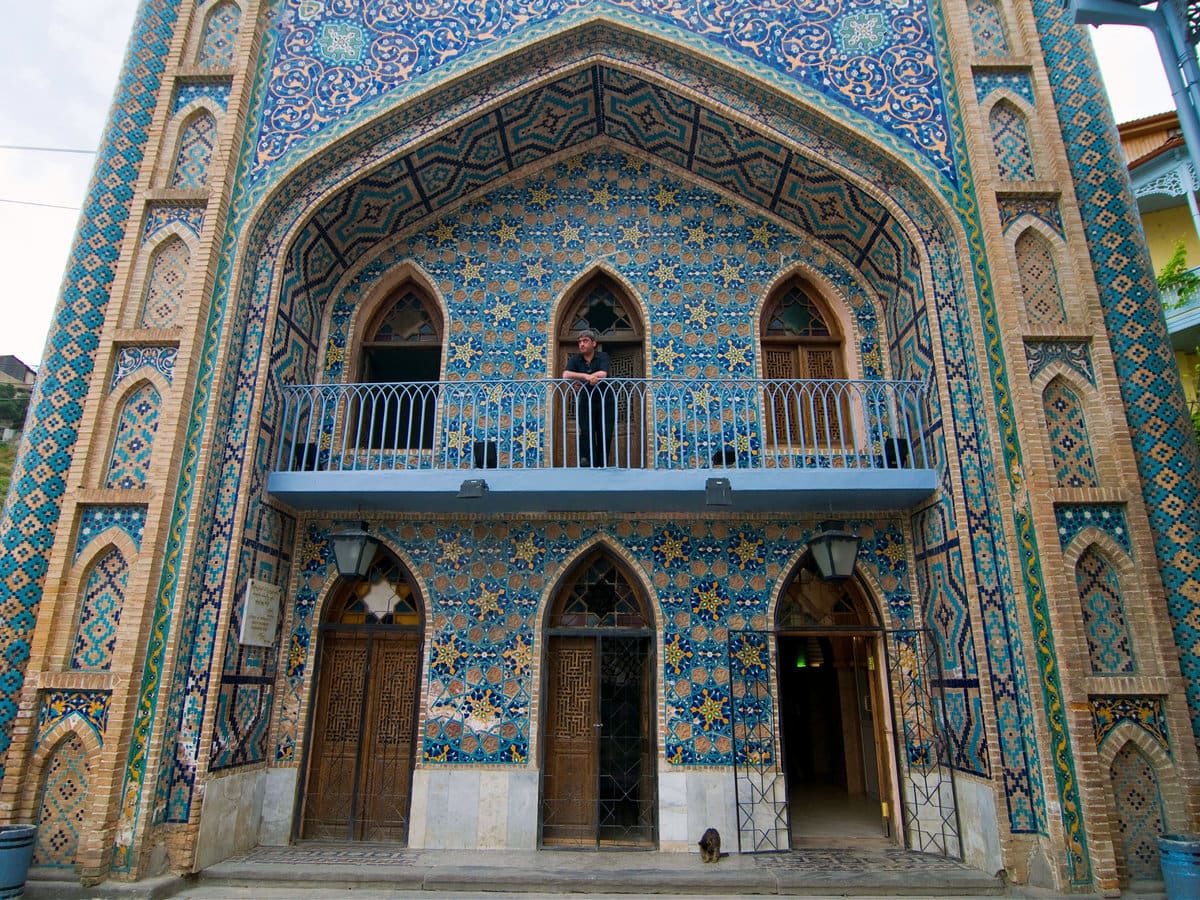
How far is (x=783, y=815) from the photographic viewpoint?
256 inches

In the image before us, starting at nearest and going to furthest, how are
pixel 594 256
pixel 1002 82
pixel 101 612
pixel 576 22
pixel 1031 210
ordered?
pixel 101 612, pixel 1031 210, pixel 1002 82, pixel 576 22, pixel 594 256

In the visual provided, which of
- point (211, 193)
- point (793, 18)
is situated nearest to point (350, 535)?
point (211, 193)

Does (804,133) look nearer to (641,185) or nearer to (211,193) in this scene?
(641,185)

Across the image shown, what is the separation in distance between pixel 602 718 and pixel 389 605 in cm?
229

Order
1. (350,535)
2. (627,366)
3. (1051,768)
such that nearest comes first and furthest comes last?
(1051,768) → (350,535) → (627,366)

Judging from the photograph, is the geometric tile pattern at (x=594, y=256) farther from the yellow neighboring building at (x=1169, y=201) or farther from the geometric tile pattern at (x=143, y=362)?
the yellow neighboring building at (x=1169, y=201)

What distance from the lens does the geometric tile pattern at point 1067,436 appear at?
580 cm

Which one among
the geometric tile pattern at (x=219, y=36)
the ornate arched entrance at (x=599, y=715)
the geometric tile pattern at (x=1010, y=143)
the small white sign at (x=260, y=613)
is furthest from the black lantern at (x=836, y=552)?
the geometric tile pattern at (x=219, y=36)

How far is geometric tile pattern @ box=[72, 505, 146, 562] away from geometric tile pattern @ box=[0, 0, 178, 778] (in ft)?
0.72

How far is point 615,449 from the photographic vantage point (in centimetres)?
699

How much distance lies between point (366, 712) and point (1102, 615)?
6.15 meters

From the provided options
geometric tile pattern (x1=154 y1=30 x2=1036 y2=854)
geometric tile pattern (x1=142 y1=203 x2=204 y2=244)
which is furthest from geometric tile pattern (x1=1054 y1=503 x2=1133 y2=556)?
geometric tile pattern (x1=142 y1=203 x2=204 y2=244)

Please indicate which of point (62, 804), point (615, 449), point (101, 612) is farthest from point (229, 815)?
point (615, 449)

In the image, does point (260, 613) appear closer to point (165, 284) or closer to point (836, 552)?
point (165, 284)
